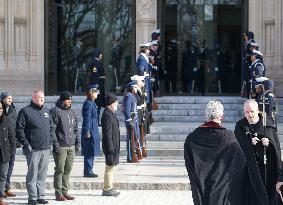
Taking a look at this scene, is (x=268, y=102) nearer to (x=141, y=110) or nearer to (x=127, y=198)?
(x=141, y=110)

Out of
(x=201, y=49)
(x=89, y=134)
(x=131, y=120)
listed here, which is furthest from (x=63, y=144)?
(x=201, y=49)

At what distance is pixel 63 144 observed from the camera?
16.1 m

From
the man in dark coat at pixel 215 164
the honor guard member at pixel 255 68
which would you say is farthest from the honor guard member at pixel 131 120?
the man in dark coat at pixel 215 164

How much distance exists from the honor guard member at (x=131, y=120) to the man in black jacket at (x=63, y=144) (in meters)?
4.31

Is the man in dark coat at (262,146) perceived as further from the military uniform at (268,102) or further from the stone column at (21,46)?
the stone column at (21,46)

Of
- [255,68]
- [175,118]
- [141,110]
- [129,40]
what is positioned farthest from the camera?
[129,40]

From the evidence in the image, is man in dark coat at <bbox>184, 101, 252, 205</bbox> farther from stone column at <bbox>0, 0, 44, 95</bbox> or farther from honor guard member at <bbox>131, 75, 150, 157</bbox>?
stone column at <bbox>0, 0, 44, 95</bbox>

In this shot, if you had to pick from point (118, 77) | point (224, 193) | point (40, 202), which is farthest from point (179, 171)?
point (118, 77)

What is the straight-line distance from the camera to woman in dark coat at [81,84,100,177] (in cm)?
1812

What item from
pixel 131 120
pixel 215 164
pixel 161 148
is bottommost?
pixel 161 148

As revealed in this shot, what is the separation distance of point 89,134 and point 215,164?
27.4ft

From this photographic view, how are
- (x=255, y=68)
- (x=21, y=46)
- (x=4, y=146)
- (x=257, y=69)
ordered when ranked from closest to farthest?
(x=4, y=146) → (x=257, y=69) → (x=255, y=68) → (x=21, y=46)

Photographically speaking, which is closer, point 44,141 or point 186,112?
point 44,141

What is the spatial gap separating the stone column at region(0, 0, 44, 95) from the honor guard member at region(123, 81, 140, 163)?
835 cm
